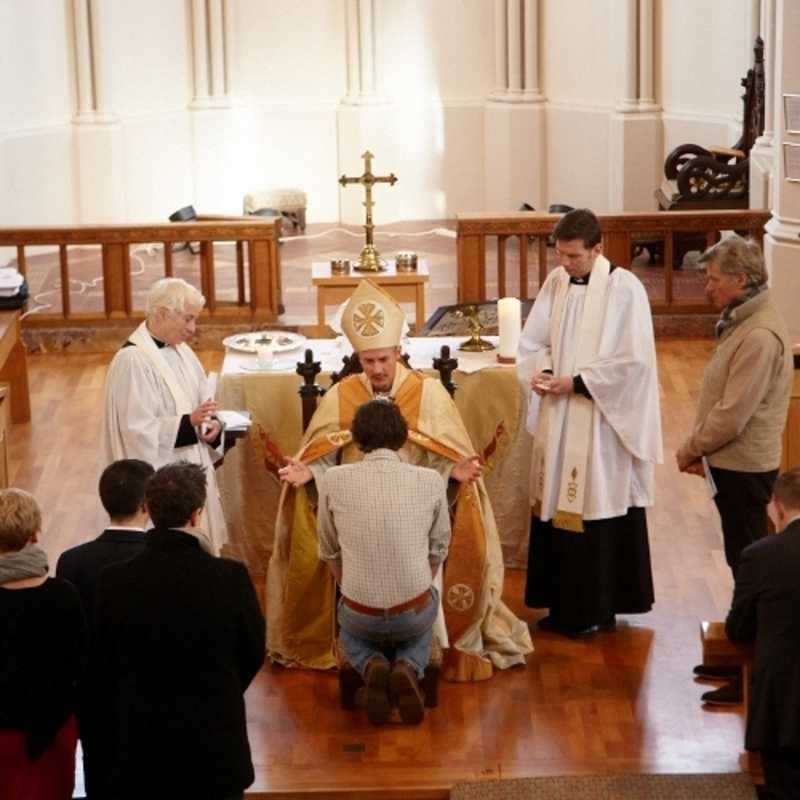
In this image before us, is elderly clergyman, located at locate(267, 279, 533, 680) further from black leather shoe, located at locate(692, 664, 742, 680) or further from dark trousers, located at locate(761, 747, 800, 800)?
dark trousers, located at locate(761, 747, 800, 800)

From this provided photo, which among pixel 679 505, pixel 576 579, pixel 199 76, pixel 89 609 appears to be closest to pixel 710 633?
pixel 576 579

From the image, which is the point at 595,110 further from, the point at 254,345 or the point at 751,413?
the point at 751,413

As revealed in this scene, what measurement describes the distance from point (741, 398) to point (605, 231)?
536 cm

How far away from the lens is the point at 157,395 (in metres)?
6.04

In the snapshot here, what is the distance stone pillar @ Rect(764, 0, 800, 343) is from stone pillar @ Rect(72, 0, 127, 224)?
6.76m

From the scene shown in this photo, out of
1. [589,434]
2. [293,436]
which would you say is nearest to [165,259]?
[293,436]

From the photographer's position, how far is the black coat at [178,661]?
13.9 ft

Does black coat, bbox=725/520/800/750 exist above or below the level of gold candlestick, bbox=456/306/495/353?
below

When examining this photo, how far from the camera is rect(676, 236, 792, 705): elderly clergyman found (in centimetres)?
565

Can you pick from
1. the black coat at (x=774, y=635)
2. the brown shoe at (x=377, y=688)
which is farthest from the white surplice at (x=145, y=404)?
the black coat at (x=774, y=635)

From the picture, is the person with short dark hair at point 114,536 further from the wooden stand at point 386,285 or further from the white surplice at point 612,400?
the wooden stand at point 386,285

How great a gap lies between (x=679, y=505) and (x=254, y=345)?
211 cm

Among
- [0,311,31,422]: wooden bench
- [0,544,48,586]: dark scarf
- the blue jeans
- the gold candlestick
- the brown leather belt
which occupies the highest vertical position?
the gold candlestick

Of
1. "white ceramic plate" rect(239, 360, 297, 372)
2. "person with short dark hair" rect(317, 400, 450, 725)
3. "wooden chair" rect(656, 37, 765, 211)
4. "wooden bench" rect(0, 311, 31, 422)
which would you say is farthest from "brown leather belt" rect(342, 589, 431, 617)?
"wooden chair" rect(656, 37, 765, 211)
